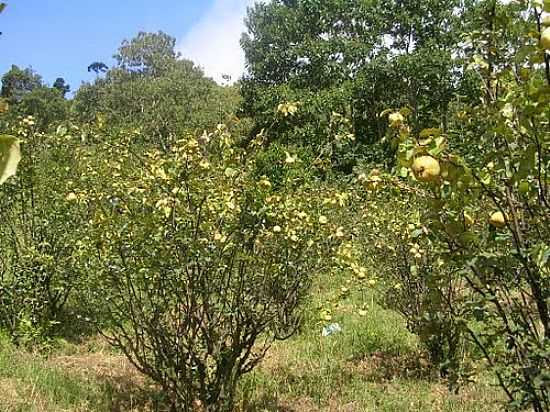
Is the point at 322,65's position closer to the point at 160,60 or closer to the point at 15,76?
the point at 160,60

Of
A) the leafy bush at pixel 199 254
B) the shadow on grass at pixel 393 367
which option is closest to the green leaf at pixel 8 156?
the leafy bush at pixel 199 254

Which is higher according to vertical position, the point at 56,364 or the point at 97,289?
the point at 97,289

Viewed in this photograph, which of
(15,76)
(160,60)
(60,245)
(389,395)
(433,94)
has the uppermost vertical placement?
(15,76)

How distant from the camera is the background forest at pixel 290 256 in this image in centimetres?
180

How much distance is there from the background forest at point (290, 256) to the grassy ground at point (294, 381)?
2cm

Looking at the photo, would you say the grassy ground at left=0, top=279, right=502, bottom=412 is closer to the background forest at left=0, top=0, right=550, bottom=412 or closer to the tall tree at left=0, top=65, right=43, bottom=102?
the background forest at left=0, top=0, right=550, bottom=412

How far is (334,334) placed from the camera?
6.95m

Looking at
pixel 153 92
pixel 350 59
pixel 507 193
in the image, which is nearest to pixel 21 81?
pixel 153 92

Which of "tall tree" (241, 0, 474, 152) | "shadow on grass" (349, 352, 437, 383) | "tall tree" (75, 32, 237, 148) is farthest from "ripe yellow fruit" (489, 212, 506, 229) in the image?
"tall tree" (75, 32, 237, 148)

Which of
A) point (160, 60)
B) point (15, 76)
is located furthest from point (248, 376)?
point (15, 76)

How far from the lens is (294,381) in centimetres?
544

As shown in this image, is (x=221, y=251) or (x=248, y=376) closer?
(x=221, y=251)

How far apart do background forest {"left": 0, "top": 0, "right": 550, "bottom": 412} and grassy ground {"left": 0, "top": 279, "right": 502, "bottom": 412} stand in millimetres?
25

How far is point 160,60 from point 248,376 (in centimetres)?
3012
